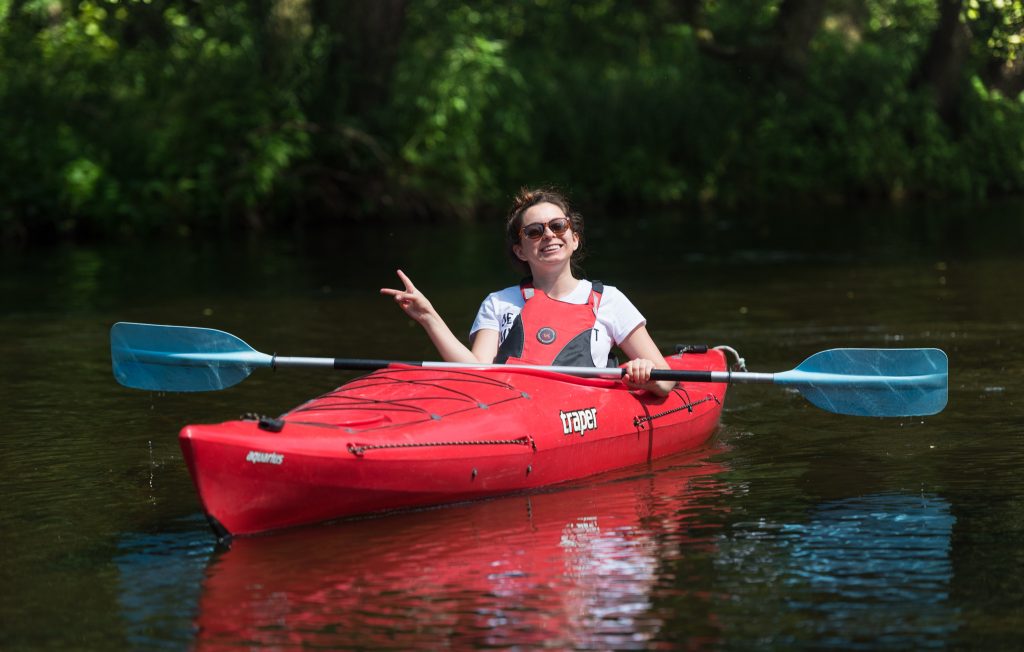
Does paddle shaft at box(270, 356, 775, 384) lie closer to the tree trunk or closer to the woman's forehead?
the woman's forehead

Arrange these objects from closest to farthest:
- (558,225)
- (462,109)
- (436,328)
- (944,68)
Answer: (436,328), (558,225), (462,109), (944,68)

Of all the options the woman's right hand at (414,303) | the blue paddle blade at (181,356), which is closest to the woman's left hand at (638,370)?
the woman's right hand at (414,303)

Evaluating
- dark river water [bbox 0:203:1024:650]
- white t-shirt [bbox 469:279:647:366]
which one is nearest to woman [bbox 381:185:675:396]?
white t-shirt [bbox 469:279:647:366]

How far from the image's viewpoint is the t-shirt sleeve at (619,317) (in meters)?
6.17

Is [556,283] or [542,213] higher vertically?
[542,213]

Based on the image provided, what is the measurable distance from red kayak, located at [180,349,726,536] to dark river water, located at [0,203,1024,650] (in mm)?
92

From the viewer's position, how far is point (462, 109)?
2039 cm

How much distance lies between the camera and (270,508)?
16.5 ft

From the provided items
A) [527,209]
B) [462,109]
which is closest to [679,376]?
[527,209]

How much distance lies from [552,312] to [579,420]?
0.49 meters

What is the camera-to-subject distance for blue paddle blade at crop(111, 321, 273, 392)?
639cm

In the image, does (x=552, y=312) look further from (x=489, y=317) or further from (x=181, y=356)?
(x=181, y=356)

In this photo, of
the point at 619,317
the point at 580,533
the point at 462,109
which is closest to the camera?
the point at 580,533

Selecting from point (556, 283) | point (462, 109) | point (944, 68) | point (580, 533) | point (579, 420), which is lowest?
point (580, 533)
